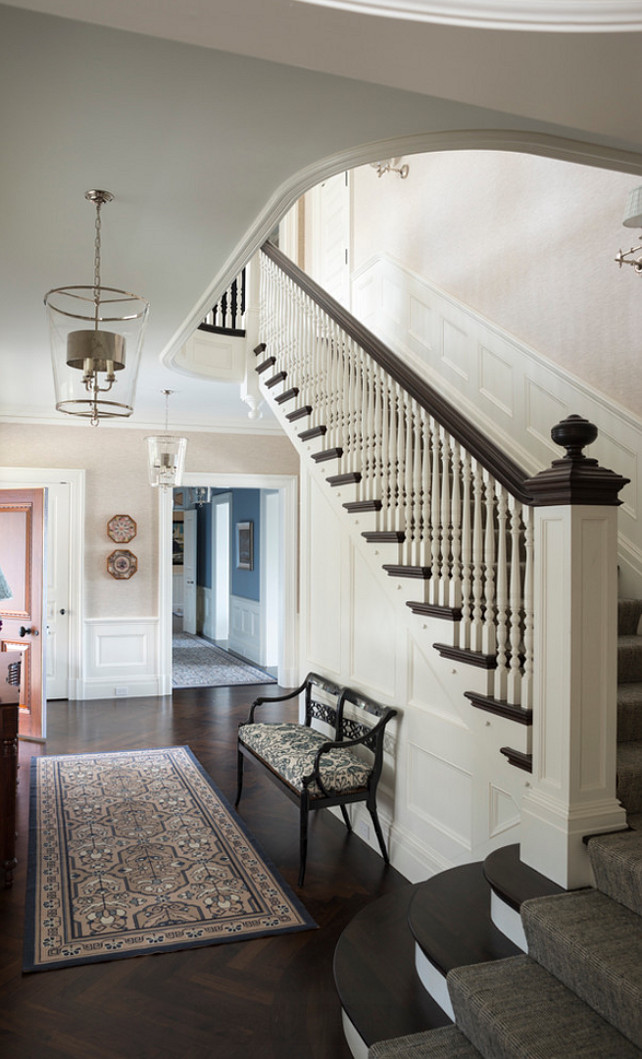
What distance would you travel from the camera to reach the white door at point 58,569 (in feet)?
26.2

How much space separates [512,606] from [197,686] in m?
6.51

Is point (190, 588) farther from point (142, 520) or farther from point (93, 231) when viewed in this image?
point (93, 231)

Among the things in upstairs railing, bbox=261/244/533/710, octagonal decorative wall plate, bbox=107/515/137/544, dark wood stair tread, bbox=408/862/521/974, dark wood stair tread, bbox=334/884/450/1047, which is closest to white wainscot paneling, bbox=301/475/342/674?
upstairs railing, bbox=261/244/533/710

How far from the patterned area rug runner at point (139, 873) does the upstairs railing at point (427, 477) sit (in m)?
1.59

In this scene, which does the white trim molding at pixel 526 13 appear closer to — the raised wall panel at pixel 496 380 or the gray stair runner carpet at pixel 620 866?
the gray stair runner carpet at pixel 620 866

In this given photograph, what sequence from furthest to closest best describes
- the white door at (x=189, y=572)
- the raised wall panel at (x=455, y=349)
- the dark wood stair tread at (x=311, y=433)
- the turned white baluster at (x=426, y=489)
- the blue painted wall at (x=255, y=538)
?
the white door at (x=189, y=572) → the blue painted wall at (x=255, y=538) → the raised wall panel at (x=455, y=349) → the dark wood stair tread at (x=311, y=433) → the turned white baluster at (x=426, y=489)

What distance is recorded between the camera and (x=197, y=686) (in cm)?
886

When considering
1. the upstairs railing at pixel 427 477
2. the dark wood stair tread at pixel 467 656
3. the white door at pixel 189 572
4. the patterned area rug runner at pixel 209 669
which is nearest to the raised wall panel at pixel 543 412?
the upstairs railing at pixel 427 477

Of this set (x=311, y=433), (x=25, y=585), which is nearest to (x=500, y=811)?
(x=311, y=433)

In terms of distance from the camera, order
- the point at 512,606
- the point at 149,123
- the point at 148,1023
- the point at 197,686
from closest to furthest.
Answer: the point at 149,123 < the point at 148,1023 < the point at 512,606 < the point at 197,686

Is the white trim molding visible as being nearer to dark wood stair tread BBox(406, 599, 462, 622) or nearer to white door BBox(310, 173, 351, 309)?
dark wood stair tread BBox(406, 599, 462, 622)

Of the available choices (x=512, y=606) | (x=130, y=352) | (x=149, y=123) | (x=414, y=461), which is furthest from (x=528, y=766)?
(x=149, y=123)

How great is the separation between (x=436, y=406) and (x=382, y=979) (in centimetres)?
225

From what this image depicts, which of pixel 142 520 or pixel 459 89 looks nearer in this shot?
pixel 459 89
